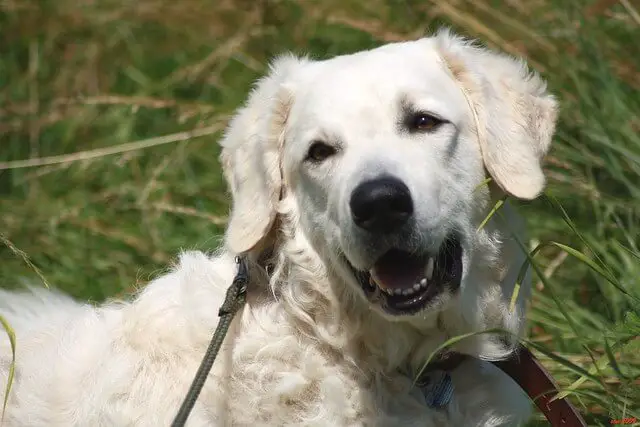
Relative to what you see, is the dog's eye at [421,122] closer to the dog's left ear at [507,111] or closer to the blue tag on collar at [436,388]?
the dog's left ear at [507,111]

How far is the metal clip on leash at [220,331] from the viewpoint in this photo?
258 cm

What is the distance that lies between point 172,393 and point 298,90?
111 centimetres

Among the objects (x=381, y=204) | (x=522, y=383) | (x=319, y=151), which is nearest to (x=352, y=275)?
(x=381, y=204)

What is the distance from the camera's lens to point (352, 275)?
2.82 metres

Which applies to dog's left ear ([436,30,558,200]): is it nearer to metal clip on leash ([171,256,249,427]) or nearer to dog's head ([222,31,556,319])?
dog's head ([222,31,556,319])

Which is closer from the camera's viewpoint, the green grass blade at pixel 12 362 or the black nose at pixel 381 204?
the black nose at pixel 381 204

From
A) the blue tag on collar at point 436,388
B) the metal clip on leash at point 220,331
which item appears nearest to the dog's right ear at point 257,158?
the metal clip on leash at point 220,331

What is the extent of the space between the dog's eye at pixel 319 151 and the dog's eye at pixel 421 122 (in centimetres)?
26

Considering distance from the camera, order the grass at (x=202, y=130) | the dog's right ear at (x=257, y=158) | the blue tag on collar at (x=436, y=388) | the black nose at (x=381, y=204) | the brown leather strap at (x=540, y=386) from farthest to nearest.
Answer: the grass at (x=202, y=130), the dog's right ear at (x=257, y=158), the blue tag on collar at (x=436, y=388), the brown leather strap at (x=540, y=386), the black nose at (x=381, y=204)

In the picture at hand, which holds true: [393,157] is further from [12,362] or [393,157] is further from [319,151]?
[12,362]

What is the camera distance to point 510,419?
9.50 ft

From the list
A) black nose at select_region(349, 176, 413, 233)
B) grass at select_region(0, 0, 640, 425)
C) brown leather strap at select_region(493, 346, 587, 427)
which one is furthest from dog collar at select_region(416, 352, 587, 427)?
black nose at select_region(349, 176, 413, 233)

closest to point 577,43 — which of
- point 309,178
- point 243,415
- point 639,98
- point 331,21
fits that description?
point 639,98

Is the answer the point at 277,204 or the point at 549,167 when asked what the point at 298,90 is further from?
the point at 549,167
